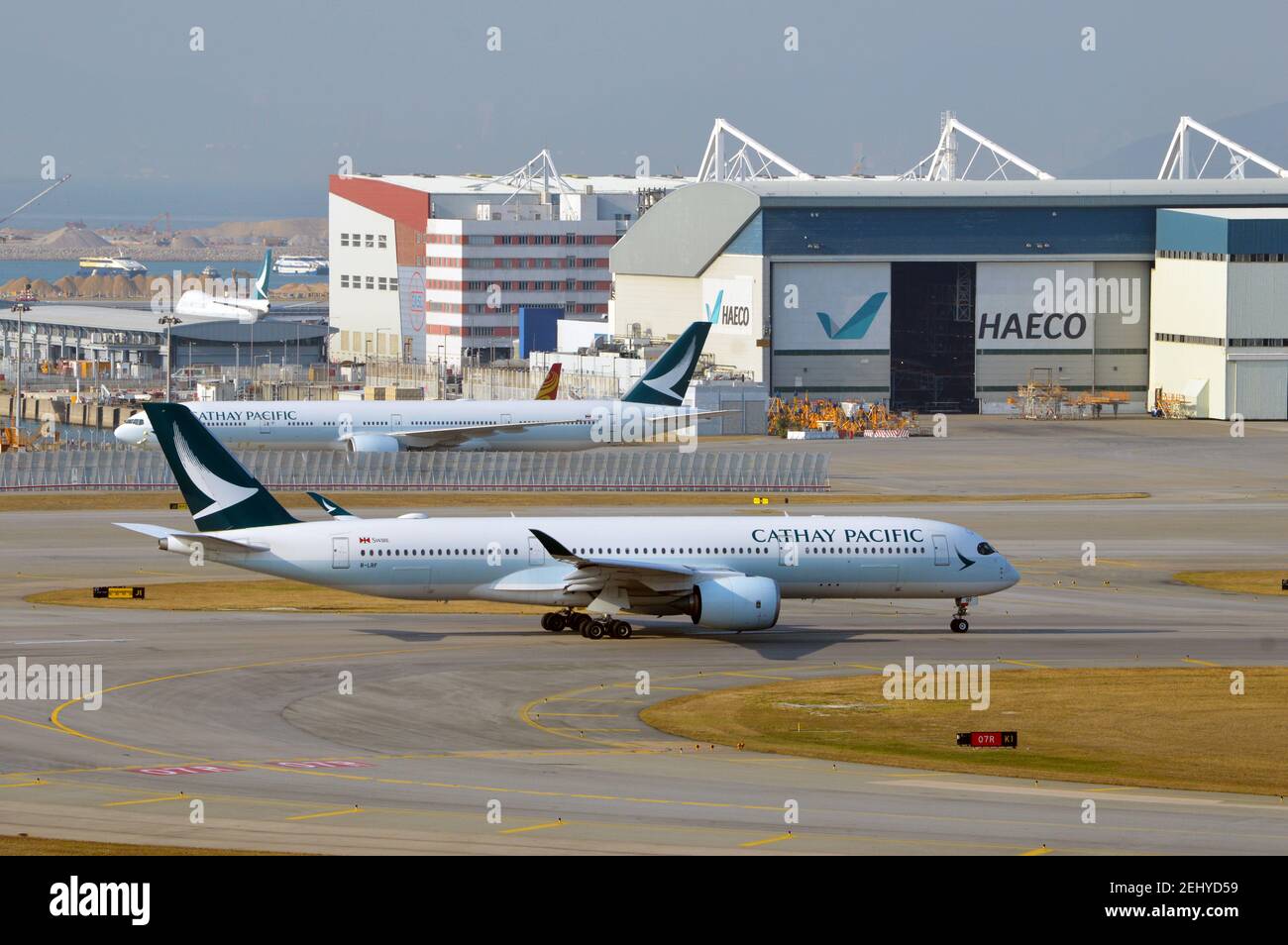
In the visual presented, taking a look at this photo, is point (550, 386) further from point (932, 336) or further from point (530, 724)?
point (530, 724)

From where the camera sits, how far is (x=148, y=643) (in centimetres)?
5694

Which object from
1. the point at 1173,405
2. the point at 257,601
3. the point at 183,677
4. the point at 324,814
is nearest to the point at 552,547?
the point at 183,677

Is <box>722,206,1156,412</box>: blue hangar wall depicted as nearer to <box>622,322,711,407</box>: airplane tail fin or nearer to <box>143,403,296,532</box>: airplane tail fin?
<box>622,322,711,407</box>: airplane tail fin

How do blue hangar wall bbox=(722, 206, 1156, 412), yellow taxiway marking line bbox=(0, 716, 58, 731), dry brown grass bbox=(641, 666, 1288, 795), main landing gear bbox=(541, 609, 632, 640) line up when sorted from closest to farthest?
dry brown grass bbox=(641, 666, 1288, 795) → yellow taxiway marking line bbox=(0, 716, 58, 731) → main landing gear bbox=(541, 609, 632, 640) → blue hangar wall bbox=(722, 206, 1156, 412)

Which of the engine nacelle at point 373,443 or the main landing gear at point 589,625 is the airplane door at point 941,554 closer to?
the main landing gear at point 589,625

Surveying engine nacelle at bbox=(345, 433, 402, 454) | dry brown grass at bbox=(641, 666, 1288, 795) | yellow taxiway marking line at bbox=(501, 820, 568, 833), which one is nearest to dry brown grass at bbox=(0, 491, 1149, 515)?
engine nacelle at bbox=(345, 433, 402, 454)

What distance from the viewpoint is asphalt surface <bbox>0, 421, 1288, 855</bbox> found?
1346 inches

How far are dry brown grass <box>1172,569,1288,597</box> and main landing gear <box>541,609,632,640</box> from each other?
1038 inches

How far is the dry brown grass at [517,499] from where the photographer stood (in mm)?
95062

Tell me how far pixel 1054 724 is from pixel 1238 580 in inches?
1191

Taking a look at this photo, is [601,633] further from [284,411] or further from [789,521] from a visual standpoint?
[284,411]
